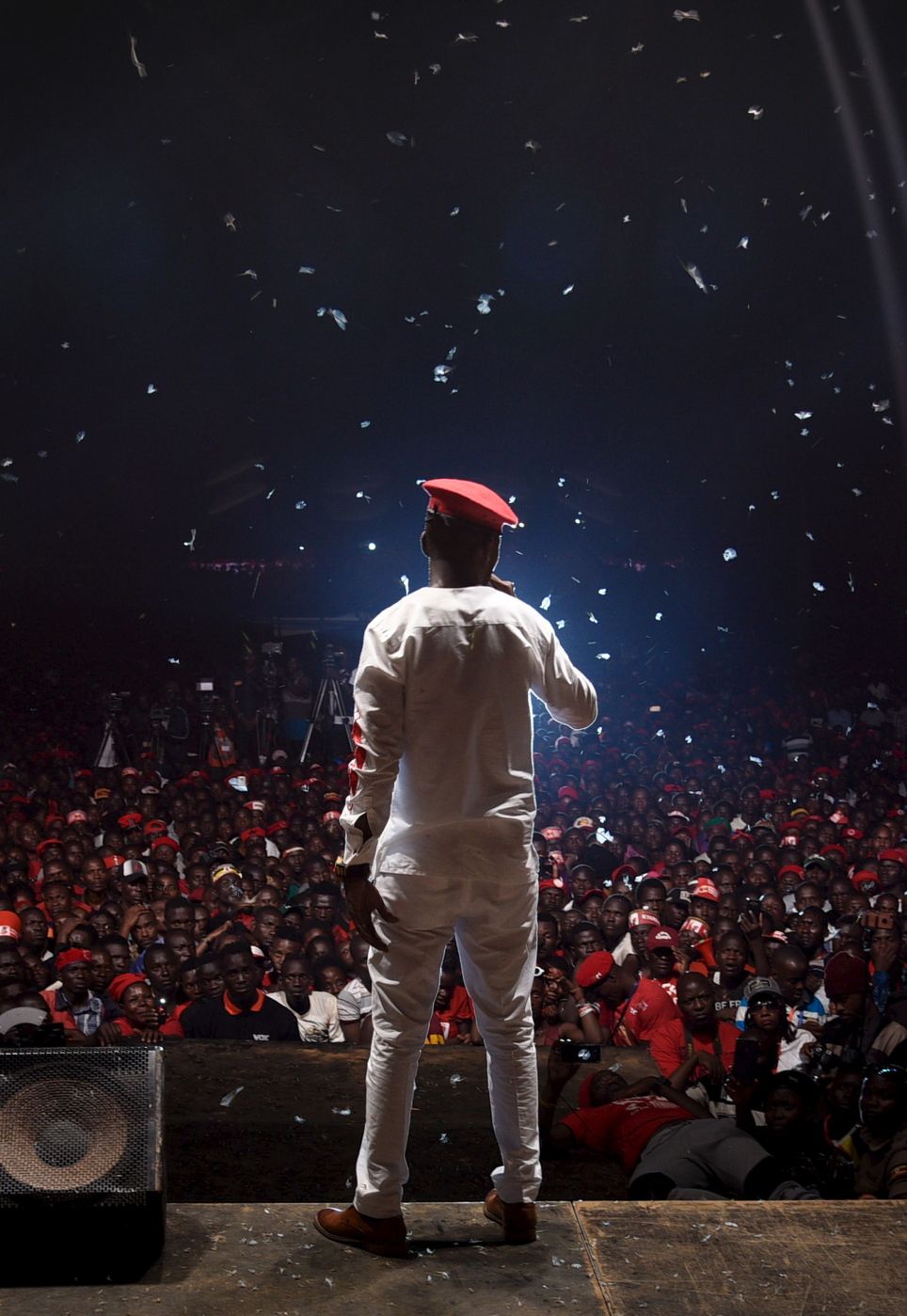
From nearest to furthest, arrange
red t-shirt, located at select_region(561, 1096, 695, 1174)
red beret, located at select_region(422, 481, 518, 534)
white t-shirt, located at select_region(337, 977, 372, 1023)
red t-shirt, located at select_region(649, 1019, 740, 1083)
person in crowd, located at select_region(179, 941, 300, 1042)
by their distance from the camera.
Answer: red beret, located at select_region(422, 481, 518, 534) < red t-shirt, located at select_region(561, 1096, 695, 1174) < red t-shirt, located at select_region(649, 1019, 740, 1083) < person in crowd, located at select_region(179, 941, 300, 1042) < white t-shirt, located at select_region(337, 977, 372, 1023)

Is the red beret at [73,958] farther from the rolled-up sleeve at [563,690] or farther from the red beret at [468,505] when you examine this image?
the red beret at [468,505]

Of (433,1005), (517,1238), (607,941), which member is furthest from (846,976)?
(433,1005)

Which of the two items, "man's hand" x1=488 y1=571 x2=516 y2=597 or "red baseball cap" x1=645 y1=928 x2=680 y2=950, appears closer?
"man's hand" x1=488 y1=571 x2=516 y2=597

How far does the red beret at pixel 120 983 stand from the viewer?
5.50 metres

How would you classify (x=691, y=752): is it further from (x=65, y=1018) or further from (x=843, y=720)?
(x=65, y=1018)

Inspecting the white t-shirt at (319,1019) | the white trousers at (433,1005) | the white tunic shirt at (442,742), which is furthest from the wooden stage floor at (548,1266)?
the white t-shirt at (319,1019)

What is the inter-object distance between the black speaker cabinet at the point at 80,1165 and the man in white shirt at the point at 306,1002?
3.24m

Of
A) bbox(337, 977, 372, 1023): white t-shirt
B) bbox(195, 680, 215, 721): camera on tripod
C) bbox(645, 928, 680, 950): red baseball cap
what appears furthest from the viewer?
bbox(195, 680, 215, 721): camera on tripod

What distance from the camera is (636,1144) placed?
4082 millimetres

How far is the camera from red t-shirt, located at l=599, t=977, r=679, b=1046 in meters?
5.43

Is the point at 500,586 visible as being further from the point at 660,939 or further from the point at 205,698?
the point at 205,698

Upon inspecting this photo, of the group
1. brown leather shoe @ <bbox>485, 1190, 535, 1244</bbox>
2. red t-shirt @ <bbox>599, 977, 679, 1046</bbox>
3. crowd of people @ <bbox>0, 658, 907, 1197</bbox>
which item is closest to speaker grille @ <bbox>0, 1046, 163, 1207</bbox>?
brown leather shoe @ <bbox>485, 1190, 535, 1244</bbox>

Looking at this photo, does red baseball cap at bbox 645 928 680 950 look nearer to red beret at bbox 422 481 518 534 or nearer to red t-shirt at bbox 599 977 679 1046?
red t-shirt at bbox 599 977 679 1046

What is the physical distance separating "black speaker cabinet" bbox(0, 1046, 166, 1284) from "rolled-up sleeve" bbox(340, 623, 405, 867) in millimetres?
634
